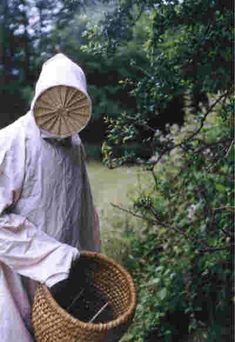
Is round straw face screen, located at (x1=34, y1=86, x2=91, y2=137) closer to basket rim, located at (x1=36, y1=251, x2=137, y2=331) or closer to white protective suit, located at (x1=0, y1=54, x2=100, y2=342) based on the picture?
white protective suit, located at (x1=0, y1=54, x2=100, y2=342)

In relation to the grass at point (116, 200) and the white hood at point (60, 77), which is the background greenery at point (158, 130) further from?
the white hood at point (60, 77)

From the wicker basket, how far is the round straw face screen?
301 mm

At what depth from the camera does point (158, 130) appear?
3.00 meters

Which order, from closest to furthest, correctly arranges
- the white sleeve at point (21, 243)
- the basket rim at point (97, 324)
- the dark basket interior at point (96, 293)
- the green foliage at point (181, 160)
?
the basket rim at point (97, 324) < the white sleeve at point (21, 243) < the dark basket interior at point (96, 293) < the green foliage at point (181, 160)

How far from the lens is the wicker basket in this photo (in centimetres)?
153

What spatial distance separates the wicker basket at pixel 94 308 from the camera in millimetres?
1531

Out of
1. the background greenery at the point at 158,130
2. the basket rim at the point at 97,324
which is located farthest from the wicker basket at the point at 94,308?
the background greenery at the point at 158,130

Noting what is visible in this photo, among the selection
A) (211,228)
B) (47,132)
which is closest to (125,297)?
(47,132)

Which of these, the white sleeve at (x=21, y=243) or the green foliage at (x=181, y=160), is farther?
the green foliage at (x=181, y=160)

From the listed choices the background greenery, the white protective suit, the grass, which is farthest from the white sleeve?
the grass

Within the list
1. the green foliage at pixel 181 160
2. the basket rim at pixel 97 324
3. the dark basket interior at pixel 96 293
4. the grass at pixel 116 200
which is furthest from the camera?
the grass at pixel 116 200

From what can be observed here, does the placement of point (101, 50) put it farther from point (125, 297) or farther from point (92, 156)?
point (92, 156)

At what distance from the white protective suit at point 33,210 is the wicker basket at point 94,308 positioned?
0.06m

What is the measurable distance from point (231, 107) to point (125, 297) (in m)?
0.82
